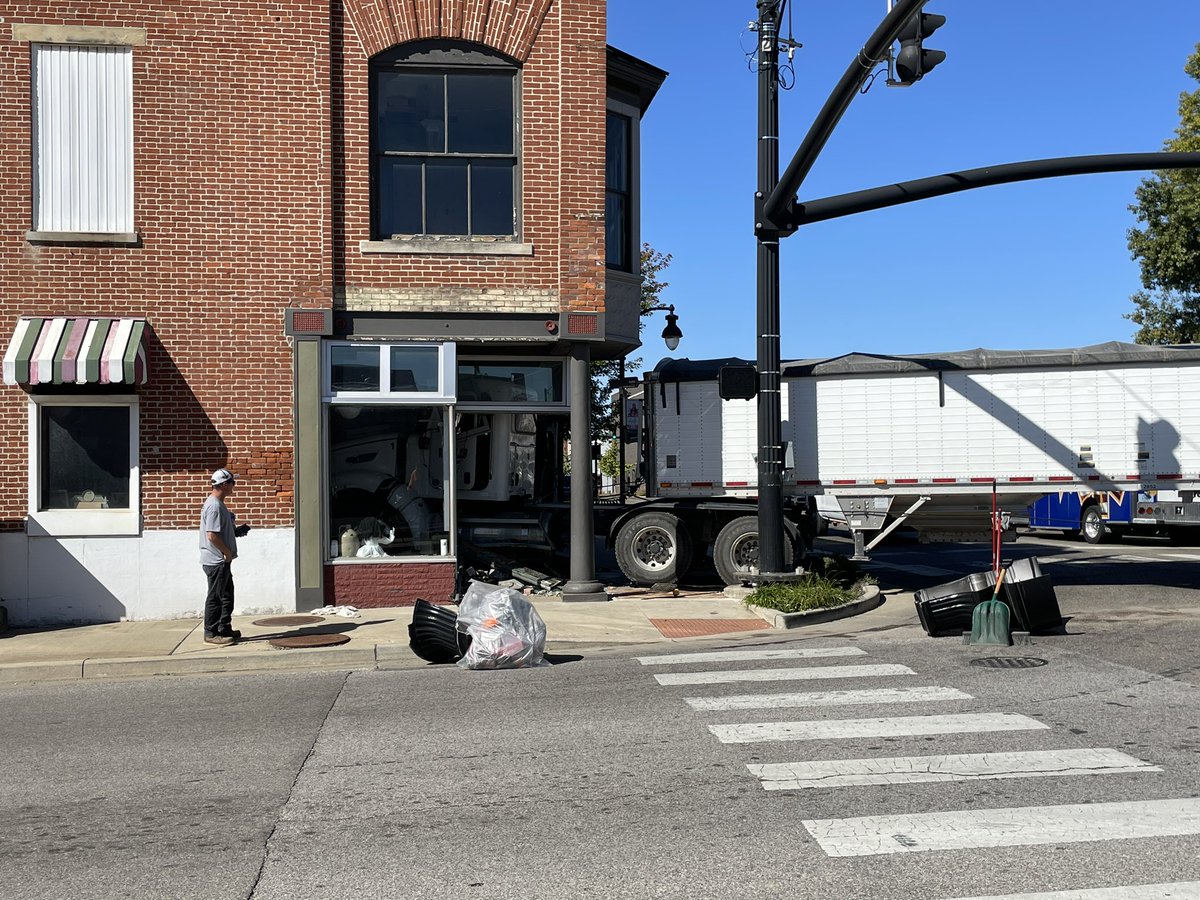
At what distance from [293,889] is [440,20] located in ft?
38.3

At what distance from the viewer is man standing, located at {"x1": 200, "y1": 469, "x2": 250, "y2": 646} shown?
38.0 ft

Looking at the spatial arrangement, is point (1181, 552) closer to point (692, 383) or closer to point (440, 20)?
point (692, 383)

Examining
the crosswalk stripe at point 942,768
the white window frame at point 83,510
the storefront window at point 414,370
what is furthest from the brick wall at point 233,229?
the crosswalk stripe at point 942,768

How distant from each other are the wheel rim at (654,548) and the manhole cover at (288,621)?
4918 mm

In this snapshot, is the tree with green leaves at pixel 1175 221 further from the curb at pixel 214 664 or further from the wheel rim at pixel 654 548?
the curb at pixel 214 664

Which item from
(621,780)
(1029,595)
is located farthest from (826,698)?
(1029,595)

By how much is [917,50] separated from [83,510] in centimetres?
1027

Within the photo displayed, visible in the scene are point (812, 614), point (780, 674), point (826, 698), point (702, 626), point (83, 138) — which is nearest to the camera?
point (826, 698)

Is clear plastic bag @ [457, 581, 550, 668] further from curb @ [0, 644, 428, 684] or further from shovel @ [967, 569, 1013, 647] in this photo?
shovel @ [967, 569, 1013, 647]

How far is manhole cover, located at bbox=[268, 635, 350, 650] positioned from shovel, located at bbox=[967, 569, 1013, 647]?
6084mm

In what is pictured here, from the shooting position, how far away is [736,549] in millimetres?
16281

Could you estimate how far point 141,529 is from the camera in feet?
44.7

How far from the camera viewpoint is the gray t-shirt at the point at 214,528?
456 inches

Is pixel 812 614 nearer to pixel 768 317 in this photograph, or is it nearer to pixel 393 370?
pixel 768 317
